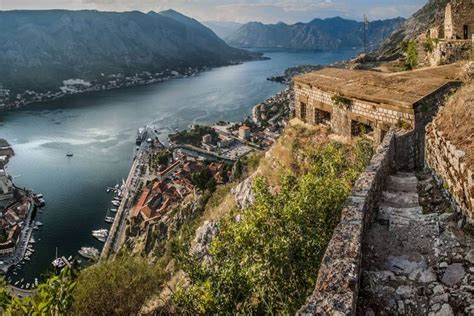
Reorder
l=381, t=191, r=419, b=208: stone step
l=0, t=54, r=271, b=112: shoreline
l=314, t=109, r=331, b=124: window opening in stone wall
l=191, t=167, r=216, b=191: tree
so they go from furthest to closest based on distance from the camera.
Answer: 1. l=0, t=54, r=271, b=112: shoreline
2. l=191, t=167, r=216, b=191: tree
3. l=314, t=109, r=331, b=124: window opening in stone wall
4. l=381, t=191, r=419, b=208: stone step

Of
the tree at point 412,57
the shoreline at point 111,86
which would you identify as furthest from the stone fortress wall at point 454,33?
the shoreline at point 111,86

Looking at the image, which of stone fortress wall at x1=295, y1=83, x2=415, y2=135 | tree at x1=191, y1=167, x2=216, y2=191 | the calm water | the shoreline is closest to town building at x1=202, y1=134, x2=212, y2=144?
the calm water

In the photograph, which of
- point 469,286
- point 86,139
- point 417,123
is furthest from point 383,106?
point 86,139

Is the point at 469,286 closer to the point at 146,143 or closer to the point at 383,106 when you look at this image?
the point at 383,106

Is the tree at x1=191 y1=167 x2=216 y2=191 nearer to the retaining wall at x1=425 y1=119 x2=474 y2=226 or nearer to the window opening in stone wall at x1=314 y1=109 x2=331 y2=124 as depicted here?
the window opening in stone wall at x1=314 y1=109 x2=331 y2=124

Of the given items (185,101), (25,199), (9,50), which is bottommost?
(25,199)

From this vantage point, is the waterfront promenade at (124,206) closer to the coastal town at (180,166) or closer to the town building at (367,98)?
the coastal town at (180,166)

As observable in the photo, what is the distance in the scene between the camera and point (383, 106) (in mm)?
11344

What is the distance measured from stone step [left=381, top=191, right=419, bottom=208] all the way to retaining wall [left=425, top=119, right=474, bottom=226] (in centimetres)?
49

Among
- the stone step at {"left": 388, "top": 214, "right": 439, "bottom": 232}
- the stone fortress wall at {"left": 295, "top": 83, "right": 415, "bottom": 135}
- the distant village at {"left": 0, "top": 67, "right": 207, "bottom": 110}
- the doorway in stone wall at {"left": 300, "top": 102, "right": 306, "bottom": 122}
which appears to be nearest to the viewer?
the stone step at {"left": 388, "top": 214, "right": 439, "bottom": 232}

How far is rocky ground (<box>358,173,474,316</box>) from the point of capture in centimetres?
404

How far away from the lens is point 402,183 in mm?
7328

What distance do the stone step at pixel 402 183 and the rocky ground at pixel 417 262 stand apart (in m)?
0.65

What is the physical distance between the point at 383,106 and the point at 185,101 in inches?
4091
